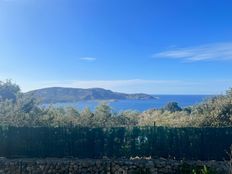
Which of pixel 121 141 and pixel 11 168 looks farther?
pixel 121 141

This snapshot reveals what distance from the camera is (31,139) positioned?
23.3 metres

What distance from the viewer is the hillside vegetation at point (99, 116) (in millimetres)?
29609

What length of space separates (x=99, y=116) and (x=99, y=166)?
12.5 m

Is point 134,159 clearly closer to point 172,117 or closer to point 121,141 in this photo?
point 121,141

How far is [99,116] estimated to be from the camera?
3381cm

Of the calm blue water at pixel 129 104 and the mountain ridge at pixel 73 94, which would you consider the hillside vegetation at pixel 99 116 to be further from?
the mountain ridge at pixel 73 94

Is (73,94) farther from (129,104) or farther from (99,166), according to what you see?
(99,166)

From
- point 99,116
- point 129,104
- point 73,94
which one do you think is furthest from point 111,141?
point 129,104

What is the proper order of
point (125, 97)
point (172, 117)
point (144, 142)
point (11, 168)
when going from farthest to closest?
point (125, 97), point (172, 117), point (144, 142), point (11, 168)

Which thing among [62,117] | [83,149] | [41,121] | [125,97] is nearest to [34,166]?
[83,149]

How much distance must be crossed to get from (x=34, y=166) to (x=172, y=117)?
50.8 ft

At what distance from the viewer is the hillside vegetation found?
2961 centimetres

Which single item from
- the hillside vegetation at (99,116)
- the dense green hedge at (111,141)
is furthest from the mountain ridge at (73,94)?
the dense green hedge at (111,141)

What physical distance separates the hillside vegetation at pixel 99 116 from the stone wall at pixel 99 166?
5.42 meters
